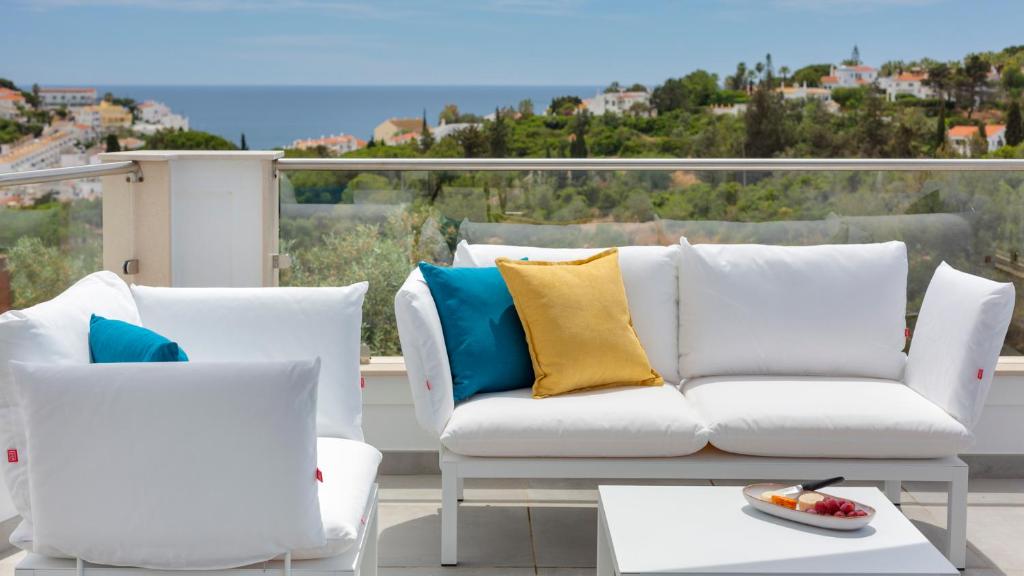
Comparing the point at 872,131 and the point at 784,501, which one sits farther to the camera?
the point at 872,131

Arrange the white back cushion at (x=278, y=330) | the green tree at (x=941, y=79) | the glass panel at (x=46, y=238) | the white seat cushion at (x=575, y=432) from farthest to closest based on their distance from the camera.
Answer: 1. the green tree at (x=941, y=79)
2. the glass panel at (x=46, y=238)
3. the white seat cushion at (x=575, y=432)
4. the white back cushion at (x=278, y=330)

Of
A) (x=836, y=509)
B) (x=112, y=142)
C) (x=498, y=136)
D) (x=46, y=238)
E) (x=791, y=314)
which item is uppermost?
(x=498, y=136)

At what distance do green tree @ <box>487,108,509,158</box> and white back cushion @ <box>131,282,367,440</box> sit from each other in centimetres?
2398

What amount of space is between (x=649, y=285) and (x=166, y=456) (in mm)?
2044

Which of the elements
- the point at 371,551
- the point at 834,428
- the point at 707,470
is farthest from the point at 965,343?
the point at 371,551

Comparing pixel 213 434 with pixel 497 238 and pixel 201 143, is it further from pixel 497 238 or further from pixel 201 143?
pixel 201 143

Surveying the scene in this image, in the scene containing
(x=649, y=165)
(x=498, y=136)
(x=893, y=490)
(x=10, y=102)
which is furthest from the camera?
(x=10, y=102)

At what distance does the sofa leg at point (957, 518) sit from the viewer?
3268 mm

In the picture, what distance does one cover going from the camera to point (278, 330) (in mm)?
2949

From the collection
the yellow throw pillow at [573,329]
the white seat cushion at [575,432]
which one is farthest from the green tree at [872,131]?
the white seat cushion at [575,432]

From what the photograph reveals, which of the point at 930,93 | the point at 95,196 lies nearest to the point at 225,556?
the point at 95,196

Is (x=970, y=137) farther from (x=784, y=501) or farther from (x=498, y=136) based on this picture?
(x=784, y=501)

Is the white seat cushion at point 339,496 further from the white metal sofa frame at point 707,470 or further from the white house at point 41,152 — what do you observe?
the white house at point 41,152

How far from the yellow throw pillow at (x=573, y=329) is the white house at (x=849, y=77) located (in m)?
25.3
